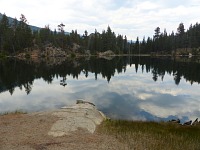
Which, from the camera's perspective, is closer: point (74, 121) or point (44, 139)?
point (44, 139)

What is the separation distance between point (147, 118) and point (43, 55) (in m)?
145

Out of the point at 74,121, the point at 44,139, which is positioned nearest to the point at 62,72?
the point at 74,121

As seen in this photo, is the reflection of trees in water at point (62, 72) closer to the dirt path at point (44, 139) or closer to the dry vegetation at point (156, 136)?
the dirt path at point (44, 139)

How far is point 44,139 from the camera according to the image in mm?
17797

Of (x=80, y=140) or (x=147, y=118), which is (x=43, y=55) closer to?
(x=147, y=118)

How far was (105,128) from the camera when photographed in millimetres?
21453

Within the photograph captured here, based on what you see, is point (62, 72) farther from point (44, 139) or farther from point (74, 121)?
point (44, 139)

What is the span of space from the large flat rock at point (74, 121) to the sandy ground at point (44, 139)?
54 centimetres

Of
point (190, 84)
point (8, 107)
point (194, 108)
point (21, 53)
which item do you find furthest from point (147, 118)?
point (21, 53)

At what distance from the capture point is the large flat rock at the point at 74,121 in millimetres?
19625

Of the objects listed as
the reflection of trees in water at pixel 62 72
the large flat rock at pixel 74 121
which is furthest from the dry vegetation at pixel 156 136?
the reflection of trees in water at pixel 62 72

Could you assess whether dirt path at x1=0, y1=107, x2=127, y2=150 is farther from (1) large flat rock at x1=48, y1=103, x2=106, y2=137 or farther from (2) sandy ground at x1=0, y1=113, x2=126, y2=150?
(1) large flat rock at x1=48, y1=103, x2=106, y2=137

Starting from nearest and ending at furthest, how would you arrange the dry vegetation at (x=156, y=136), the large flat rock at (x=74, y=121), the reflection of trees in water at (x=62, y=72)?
1. the dry vegetation at (x=156, y=136)
2. the large flat rock at (x=74, y=121)
3. the reflection of trees in water at (x=62, y=72)

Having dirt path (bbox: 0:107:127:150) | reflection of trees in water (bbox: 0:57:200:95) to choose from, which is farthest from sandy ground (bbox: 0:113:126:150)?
reflection of trees in water (bbox: 0:57:200:95)
